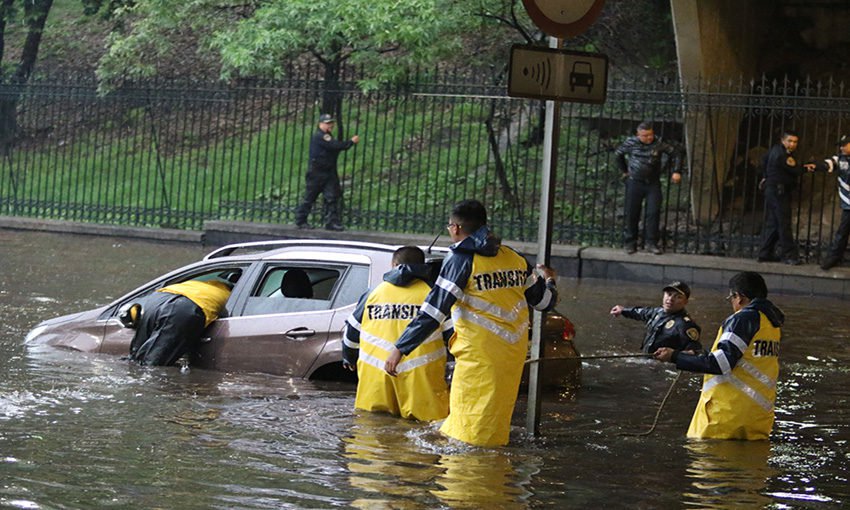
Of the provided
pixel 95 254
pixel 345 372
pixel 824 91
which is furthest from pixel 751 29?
pixel 345 372

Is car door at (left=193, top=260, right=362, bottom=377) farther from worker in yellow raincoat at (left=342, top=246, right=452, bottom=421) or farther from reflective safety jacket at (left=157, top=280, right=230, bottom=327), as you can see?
worker in yellow raincoat at (left=342, top=246, right=452, bottom=421)

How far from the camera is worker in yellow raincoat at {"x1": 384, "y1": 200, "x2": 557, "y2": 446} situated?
8.17m

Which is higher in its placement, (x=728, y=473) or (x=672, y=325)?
(x=672, y=325)

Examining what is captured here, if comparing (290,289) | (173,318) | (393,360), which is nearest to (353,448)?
(393,360)

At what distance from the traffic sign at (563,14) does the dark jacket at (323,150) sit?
14.1 m

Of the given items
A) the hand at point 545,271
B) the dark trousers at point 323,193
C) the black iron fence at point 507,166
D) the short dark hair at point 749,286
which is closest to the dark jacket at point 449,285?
the hand at point 545,271

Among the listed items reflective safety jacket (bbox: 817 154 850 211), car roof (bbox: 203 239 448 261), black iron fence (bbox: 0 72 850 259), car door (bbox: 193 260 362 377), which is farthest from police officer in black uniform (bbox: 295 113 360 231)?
car door (bbox: 193 260 362 377)

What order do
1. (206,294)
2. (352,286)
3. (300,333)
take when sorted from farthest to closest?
1. (206,294)
2. (300,333)
3. (352,286)

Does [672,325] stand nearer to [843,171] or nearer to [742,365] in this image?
[742,365]

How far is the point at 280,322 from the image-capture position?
1062 cm

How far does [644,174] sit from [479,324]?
41.5ft

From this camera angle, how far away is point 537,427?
29.2 feet

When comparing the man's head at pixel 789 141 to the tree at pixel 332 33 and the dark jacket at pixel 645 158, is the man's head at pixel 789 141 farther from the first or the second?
the tree at pixel 332 33

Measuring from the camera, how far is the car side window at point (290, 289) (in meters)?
10.6
